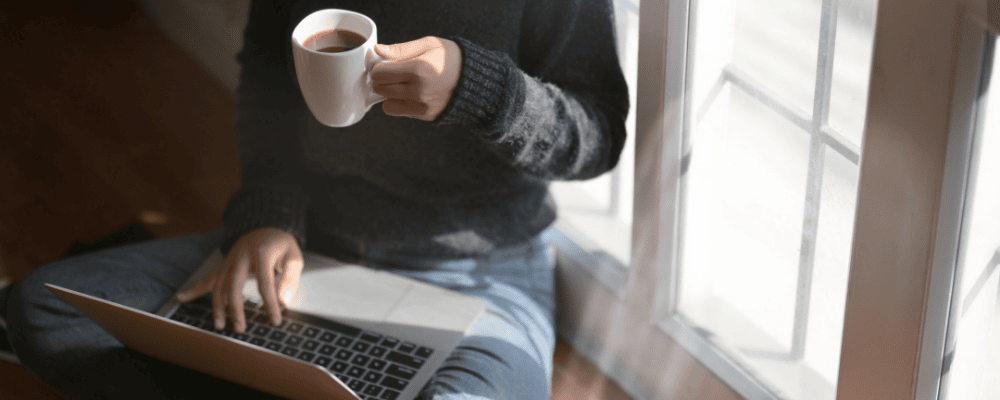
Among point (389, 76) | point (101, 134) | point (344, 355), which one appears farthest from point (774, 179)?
point (101, 134)

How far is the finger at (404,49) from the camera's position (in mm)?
872

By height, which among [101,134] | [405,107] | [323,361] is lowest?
[101,134]

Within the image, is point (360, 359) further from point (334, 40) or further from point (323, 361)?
point (334, 40)

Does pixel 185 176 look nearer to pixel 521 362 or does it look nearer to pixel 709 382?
pixel 521 362

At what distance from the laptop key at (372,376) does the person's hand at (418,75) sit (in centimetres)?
36

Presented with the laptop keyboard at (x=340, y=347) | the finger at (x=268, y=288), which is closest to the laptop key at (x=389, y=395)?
the laptop keyboard at (x=340, y=347)

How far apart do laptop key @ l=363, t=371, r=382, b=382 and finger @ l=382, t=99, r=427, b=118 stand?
36 cm

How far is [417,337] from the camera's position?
1.14 m

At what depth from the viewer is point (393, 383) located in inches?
42.2

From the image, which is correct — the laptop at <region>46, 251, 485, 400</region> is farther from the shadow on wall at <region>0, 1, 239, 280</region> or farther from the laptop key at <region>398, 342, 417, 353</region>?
the shadow on wall at <region>0, 1, 239, 280</region>

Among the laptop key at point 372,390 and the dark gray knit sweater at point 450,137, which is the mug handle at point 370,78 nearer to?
the dark gray knit sweater at point 450,137

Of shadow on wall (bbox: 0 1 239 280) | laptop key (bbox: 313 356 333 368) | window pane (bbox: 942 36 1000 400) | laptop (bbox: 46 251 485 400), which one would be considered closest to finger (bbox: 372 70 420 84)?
laptop (bbox: 46 251 485 400)

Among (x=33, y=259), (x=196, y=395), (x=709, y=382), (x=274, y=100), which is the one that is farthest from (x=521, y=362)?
(x=33, y=259)

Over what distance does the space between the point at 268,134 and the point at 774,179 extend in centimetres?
76
